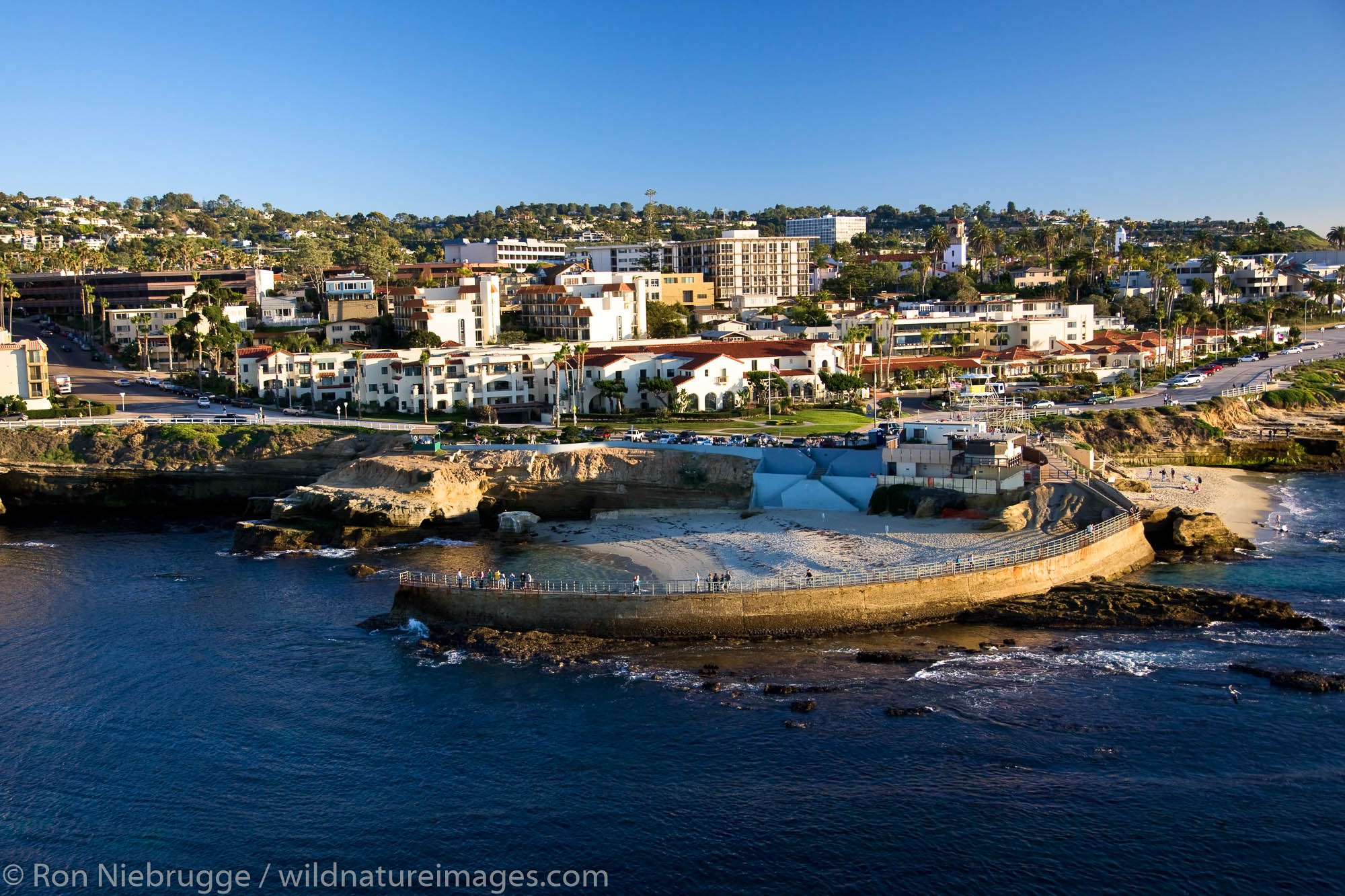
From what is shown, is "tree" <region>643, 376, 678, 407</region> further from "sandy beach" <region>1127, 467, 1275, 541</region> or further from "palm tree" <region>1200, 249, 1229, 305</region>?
"palm tree" <region>1200, 249, 1229, 305</region>

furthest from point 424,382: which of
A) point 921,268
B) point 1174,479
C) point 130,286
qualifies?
point 921,268

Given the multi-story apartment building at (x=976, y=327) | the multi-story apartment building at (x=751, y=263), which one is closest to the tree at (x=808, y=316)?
the multi-story apartment building at (x=976, y=327)

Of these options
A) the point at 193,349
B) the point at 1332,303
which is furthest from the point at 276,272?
the point at 1332,303

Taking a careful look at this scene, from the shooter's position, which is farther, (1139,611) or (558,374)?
(558,374)

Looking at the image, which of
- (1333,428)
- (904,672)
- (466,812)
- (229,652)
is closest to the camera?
(466,812)

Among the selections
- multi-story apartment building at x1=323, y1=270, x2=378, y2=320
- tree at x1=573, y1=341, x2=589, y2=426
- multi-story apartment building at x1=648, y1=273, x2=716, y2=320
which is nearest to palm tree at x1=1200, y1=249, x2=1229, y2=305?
multi-story apartment building at x1=648, y1=273, x2=716, y2=320

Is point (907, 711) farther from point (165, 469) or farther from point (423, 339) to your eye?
point (423, 339)

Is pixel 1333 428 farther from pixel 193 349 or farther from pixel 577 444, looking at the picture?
pixel 193 349
